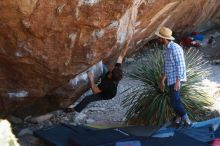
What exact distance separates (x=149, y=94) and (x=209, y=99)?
1.30 meters

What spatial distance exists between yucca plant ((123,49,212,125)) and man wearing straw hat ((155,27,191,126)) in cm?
49

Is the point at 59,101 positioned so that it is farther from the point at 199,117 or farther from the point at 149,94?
the point at 199,117

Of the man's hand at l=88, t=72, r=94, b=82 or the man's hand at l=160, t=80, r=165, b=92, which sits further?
the man's hand at l=88, t=72, r=94, b=82

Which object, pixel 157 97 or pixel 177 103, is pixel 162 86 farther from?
pixel 177 103

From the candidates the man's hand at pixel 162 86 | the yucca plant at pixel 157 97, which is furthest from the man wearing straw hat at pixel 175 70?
the yucca plant at pixel 157 97

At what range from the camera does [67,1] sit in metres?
7.16

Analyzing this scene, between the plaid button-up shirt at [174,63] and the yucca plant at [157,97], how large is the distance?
29.0 inches

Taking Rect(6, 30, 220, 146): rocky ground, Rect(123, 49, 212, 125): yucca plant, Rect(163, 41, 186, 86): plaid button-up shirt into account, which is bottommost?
Rect(6, 30, 220, 146): rocky ground

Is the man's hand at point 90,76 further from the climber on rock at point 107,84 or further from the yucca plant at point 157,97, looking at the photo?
the yucca plant at point 157,97

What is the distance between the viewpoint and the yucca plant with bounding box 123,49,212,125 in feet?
29.4

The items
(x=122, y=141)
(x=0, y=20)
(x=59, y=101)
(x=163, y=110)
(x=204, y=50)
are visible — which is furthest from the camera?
(x=204, y=50)

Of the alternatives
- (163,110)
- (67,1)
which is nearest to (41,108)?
(163,110)

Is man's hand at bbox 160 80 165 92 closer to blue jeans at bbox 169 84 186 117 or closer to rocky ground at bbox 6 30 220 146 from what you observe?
blue jeans at bbox 169 84 186 117

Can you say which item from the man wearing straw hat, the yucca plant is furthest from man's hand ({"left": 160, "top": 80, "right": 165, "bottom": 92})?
the man wearing straw hat
